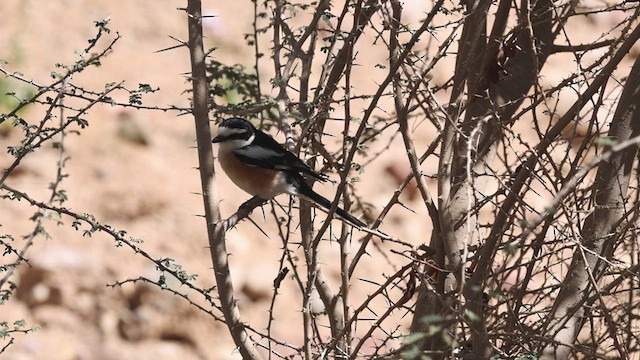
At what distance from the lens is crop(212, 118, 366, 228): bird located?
4.23 metres

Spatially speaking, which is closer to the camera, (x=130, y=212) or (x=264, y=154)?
(x=264, y=154)

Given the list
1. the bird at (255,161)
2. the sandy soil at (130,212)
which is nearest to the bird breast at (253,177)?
the bird at (255,161)

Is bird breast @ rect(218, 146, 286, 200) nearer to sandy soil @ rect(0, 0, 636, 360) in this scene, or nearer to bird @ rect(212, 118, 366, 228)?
bird @ rect(212, 118, 366, 228)

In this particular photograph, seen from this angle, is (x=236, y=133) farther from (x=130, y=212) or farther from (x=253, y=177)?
(x=130, y=212)

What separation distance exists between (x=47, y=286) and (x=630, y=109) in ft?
14.2

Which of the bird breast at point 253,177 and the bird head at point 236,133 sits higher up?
Result: the bird head at point 236,133

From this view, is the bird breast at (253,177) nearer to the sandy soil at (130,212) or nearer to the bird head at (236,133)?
the bird head at (236,133)

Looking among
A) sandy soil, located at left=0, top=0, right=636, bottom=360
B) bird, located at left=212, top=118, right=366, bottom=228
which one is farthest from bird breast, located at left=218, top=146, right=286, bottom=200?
sandy soil, located at left=0, top=0, right=636, bottom=360

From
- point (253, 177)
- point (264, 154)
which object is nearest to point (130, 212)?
point (253, 177)

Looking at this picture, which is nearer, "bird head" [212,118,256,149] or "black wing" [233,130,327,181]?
"black wing" [233,130,327,181]

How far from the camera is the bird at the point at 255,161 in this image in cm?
423

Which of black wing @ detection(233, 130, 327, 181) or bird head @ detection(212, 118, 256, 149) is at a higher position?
bird head @ detection(212, 118, 256, 149)

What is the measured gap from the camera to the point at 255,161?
452 centimetres

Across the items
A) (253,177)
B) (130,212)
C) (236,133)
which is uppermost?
(130,212)
